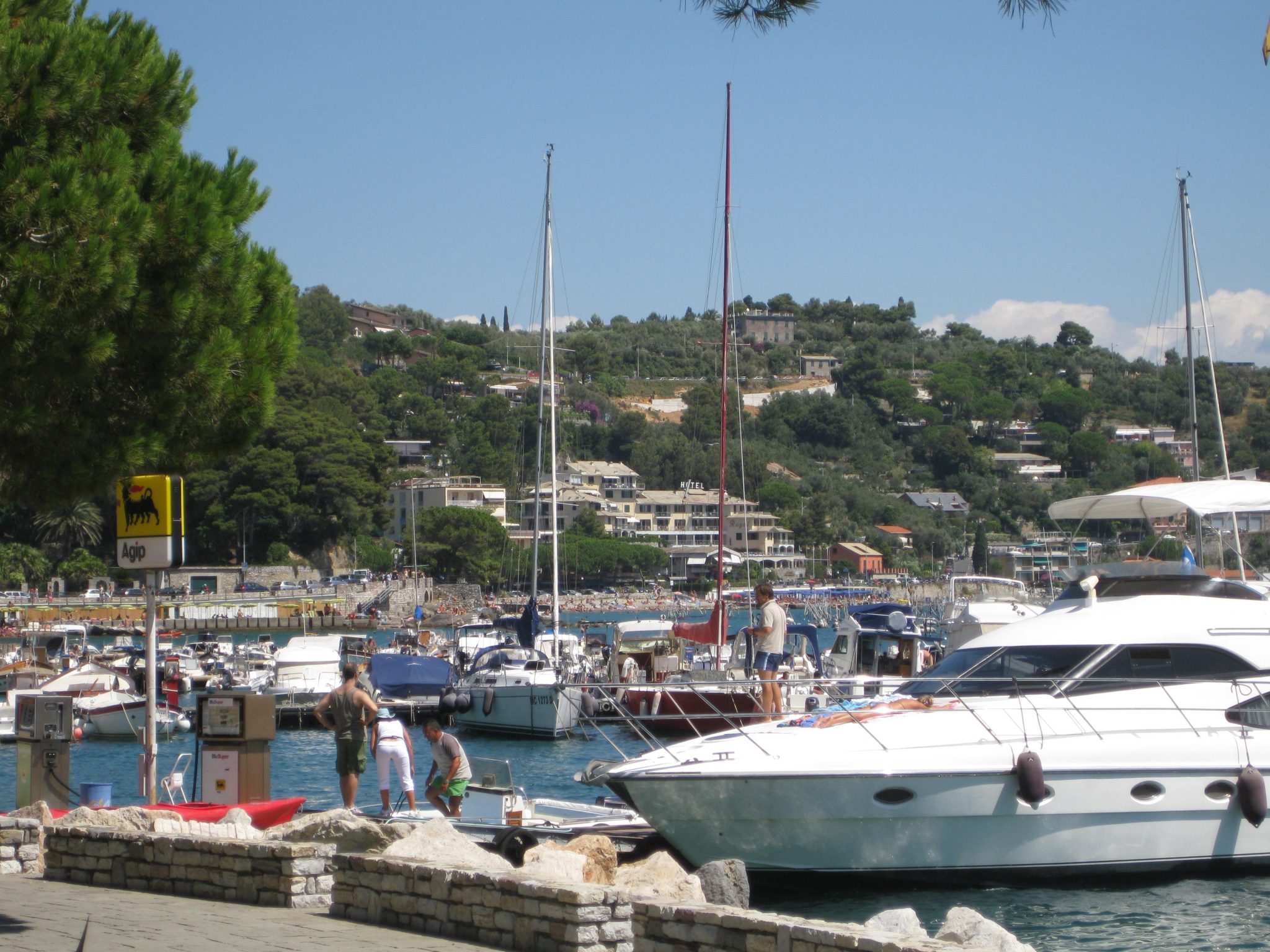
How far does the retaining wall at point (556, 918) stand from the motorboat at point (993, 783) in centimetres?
454

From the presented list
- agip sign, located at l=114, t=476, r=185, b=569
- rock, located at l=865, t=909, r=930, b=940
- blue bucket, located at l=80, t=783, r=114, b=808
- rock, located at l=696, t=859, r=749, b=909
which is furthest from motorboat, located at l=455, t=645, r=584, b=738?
rock, located at l=865, t=909, r=930, b=940

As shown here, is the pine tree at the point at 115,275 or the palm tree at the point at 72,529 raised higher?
the pine tree at the point at 115,275

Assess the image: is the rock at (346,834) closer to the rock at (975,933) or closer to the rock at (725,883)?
the rock at (725,883)

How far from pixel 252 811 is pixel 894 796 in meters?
5.24

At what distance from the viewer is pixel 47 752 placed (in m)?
11.7

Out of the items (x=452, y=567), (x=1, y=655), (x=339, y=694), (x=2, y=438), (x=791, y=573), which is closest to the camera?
(x=2, y=438)

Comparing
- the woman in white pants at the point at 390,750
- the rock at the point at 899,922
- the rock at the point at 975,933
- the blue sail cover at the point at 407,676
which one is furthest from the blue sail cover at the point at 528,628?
the rock at the point at 975,933

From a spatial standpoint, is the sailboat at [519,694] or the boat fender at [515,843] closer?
the boat fender at [515,843]

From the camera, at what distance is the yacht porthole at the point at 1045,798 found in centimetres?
1166

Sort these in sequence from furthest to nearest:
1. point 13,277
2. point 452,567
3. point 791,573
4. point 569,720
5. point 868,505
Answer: point 868,505 → point 791,573 → point 452,567 → point 569,720 → point 13,277

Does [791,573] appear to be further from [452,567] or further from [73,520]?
[73,520]

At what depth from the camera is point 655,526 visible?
6088 inches

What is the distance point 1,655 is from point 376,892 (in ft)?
171

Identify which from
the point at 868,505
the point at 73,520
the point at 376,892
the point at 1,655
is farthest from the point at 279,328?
the point at 868,505
